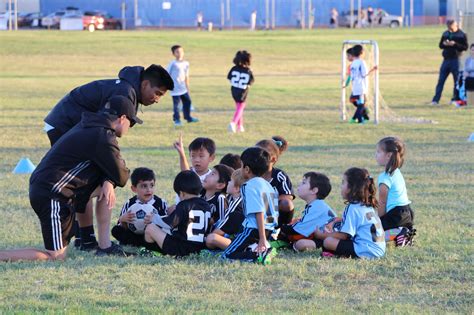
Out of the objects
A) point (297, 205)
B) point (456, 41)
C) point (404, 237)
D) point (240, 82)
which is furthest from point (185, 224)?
point (456, 41)

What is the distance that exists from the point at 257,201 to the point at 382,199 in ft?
4.24

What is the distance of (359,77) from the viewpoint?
18328mm

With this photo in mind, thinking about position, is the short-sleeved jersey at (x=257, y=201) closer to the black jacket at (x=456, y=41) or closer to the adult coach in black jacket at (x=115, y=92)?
the adult coach in black jacket at (x=115, y=92)

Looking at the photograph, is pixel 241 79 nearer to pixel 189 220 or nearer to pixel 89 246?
pixel 89 246

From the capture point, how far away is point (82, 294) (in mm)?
6223

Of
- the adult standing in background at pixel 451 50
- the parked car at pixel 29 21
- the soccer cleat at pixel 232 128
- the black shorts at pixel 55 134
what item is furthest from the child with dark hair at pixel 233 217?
the parked car at pixel 29 21

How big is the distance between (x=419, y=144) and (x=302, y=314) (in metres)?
9.92

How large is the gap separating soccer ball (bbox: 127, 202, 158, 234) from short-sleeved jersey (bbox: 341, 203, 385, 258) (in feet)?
5.47

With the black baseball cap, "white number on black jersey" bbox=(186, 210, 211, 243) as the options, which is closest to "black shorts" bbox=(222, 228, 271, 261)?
"white number on black jersey" bbox=(186, 210, 211, 243)

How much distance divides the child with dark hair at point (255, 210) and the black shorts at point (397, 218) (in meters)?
1.09

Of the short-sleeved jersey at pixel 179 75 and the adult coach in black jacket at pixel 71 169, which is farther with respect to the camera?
the short-sleeved jersey at pixel 179 75

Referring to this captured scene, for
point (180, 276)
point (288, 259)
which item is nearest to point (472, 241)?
point (288, 259)

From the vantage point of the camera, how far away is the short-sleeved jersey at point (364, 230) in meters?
7.36

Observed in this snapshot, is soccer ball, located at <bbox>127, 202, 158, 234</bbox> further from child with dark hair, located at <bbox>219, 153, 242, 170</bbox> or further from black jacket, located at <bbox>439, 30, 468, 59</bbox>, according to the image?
black jacket, located at <bbox>439, 30, 468, 59</bbox>
